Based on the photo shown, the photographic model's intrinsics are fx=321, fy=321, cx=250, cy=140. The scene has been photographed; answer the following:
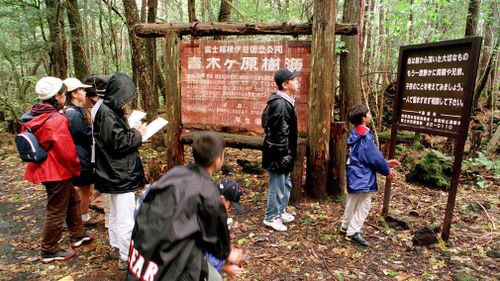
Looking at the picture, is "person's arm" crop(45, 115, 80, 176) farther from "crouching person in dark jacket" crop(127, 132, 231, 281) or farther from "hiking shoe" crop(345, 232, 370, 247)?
"hiking shoe" crop(345, 232, 370, 247)

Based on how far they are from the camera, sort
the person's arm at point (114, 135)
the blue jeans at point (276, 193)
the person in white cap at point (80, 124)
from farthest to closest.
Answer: the blue jeans at point (276, 193)
the person in white cap at point (80, 124)
the person's arm at point (114, 135)

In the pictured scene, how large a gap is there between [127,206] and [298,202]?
9.87 feet

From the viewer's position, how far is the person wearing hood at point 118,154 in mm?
3424

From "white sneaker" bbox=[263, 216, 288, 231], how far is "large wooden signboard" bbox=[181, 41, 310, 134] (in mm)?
1563

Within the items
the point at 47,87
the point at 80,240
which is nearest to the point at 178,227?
the point at 47,87

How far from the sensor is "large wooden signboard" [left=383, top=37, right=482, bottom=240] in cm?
409

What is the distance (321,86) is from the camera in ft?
16.9

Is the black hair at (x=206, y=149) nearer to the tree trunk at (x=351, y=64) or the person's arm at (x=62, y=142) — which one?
the person's arm at (x=62, y=142)

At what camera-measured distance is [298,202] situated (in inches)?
222

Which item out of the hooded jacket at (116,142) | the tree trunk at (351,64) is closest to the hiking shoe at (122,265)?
the hooded jacket at (116,142)

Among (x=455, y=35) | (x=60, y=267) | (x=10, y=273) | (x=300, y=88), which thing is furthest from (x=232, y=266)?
(x=455, y=35)

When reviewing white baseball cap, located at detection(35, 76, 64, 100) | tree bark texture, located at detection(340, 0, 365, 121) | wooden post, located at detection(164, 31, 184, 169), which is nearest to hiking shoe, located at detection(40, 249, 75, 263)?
white baseball cap, located at detection(35, 76, 64, 100)

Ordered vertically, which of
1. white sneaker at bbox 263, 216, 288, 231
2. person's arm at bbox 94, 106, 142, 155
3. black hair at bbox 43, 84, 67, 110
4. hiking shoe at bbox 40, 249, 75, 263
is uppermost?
black hair at bbox 43, 84, 67, 110

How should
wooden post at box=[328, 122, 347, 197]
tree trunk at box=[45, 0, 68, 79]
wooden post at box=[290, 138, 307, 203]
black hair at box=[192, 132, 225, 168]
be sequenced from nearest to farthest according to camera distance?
black hair at box=[192, 132, 225, 168] < wooden post at box=[290, 138, 307, 203] < wooden post at box=[328, 122, 347, 197] < tree trunk at box=[45, 0, 68, 79]
